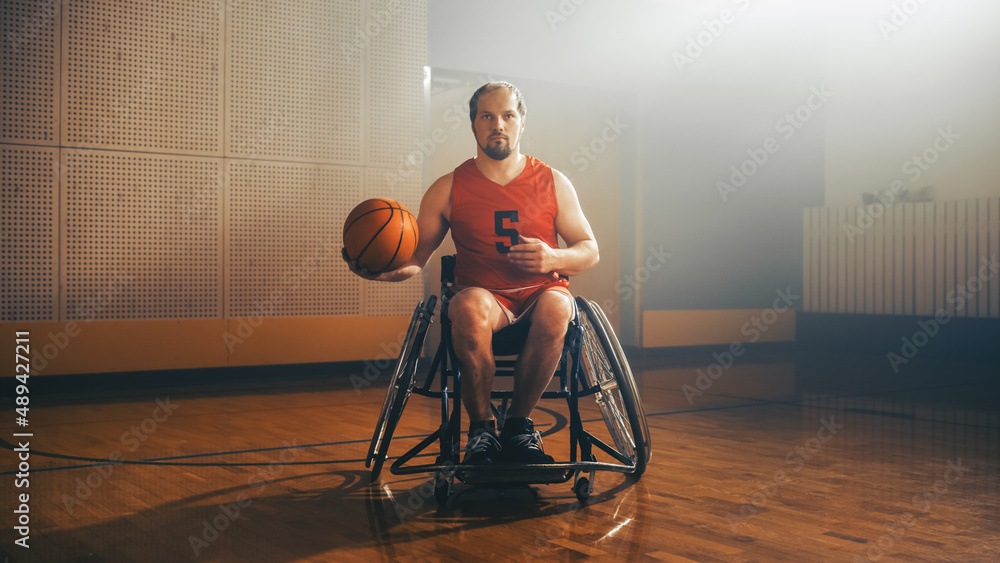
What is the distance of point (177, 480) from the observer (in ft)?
8.06

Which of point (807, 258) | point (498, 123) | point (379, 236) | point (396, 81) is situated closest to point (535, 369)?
point (379, 236)

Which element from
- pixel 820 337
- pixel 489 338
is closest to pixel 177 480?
pixel 489 338

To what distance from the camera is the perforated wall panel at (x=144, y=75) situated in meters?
4.59

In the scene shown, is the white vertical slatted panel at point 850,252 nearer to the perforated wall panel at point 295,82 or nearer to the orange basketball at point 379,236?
the perforated wall panel at point 295,82

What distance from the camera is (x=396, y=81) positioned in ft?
18.1

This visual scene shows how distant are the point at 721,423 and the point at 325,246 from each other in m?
2.80

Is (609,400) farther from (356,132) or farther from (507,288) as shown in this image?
(356,132)

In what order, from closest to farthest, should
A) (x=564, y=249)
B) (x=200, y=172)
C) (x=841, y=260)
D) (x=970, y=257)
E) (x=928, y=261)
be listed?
1. (x=564, y=249)
2. (x=200, y=172)
3. (x=970, y=257)
4. (x=928, y=261)
5. (x=841, y=260)

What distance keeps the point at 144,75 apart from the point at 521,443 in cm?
364

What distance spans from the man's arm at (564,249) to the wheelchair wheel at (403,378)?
29 centimetres

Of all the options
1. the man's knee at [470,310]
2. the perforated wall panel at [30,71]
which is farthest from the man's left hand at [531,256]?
the perforated wall panel at [30,71]

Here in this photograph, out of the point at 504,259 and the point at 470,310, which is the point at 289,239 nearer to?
the point at 504,259

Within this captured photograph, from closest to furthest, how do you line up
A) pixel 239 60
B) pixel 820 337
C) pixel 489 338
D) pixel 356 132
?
1. pixel 489 338
2. pixel 239 60
3. pixel 356 132
4. pixel 820 337

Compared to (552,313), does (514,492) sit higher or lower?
lower
